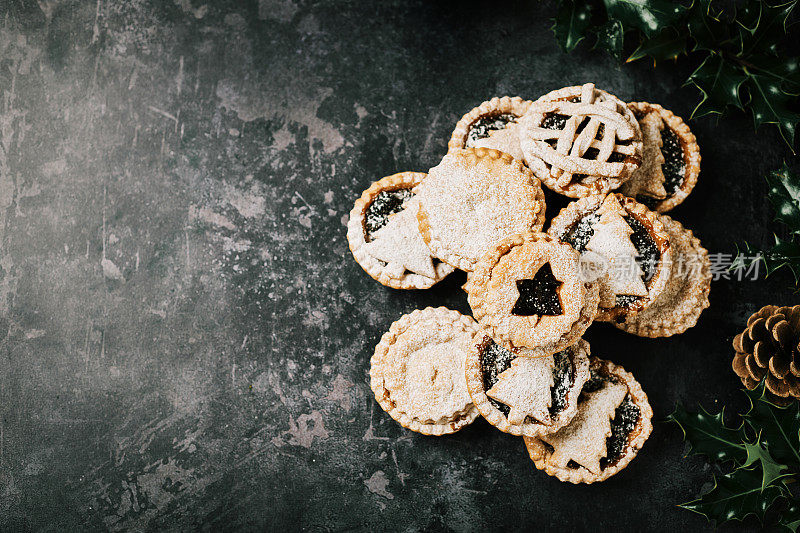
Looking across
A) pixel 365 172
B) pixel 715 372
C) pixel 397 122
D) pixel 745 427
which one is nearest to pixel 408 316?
pixel 365 172

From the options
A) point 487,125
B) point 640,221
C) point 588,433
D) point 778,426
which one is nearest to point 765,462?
point 778,426

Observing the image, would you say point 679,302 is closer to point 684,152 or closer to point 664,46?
point 684,152

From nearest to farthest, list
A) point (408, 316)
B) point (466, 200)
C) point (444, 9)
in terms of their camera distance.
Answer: point (466, 200) → point (408, 316) → point (444, 9)

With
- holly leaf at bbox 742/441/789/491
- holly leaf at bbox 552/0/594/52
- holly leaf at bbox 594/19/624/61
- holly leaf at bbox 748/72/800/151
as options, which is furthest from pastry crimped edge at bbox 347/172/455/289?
holly leaf at bbox 748/72/800/151

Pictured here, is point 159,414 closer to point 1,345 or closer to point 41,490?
point 41,490

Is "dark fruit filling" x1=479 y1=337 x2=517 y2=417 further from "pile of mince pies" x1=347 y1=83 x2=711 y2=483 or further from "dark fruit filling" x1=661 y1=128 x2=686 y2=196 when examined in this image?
"dark fruit filling" x1=661 y1=128 x2=686 y2=196
